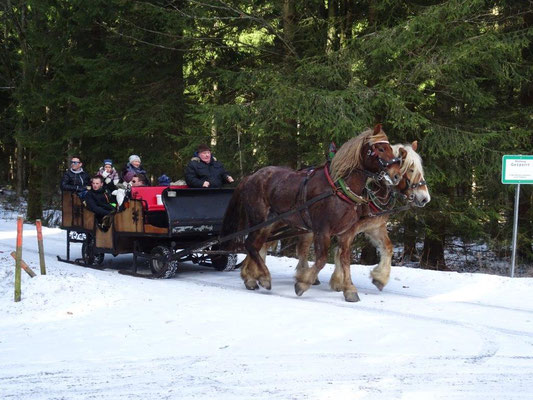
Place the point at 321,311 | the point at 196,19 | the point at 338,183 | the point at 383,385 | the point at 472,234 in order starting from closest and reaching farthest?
1. the point at 383,385
2. the point at 321,311
3. the point at 338,183
4. the point at 472,234
5. the point at 196,19

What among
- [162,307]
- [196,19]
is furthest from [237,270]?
[196,19]

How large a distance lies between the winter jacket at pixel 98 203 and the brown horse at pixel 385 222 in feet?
10.9

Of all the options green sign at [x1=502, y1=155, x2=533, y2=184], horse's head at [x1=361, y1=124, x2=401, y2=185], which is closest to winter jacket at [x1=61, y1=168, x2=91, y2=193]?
horse's head at [x1=361, y1=124, x2=401, y2=185]

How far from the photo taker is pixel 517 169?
9.92m

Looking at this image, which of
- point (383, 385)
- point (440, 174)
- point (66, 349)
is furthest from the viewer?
point (440, 174)

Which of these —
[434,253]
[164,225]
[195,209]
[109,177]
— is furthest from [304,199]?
[434,253]

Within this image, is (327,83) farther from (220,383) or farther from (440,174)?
(220,383)

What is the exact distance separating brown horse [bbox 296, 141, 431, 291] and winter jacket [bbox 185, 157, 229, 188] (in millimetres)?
1847

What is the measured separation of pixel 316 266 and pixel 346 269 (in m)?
0.38

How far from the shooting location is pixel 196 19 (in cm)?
1418

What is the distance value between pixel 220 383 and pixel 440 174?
27.0 feet

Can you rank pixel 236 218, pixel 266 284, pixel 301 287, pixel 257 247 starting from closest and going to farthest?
pixel 301 287
pixel 266 284
pixel 257 247
pixel 236 218

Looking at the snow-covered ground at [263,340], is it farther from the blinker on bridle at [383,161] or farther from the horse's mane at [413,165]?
the blinker on bridle at [383,161]

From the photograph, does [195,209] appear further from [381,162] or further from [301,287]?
[381,162]
